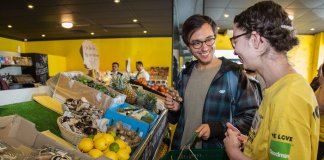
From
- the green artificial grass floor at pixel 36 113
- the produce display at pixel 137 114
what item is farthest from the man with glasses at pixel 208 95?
the green artificial grass floor at pixel 36 113

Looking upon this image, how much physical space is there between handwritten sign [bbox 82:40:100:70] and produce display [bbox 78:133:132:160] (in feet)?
6.71

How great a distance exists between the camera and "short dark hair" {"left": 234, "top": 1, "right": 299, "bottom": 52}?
0.98 meters

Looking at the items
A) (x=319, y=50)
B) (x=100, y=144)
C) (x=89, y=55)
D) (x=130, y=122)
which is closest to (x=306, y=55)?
(x=319, y=50)

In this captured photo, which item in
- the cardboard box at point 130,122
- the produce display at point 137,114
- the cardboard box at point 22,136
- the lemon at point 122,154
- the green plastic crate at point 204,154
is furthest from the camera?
the produce display at point 137,114

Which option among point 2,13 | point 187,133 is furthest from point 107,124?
point 2,13

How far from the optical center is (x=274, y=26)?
3.21 ft

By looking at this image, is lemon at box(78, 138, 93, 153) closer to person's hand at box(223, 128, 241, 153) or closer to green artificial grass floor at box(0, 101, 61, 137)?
green artificial grass floor at box(0, 101, 61, 137)

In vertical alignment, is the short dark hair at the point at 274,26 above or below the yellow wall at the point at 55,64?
above

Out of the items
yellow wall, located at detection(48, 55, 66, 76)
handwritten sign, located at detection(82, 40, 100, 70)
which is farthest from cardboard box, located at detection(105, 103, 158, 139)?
yellow wall, located at detection(48, 55, 66, 76)

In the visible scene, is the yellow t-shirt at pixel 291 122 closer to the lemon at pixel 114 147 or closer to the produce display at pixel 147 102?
the lemon at pixel 114 147

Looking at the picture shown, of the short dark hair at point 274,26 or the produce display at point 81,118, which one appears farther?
the produce display at point 81,118

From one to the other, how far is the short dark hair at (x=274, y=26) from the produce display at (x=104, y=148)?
3.35 feet

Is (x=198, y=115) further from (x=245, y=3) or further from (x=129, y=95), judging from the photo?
(x=245, y=3)

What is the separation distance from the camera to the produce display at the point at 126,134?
1.81 m
